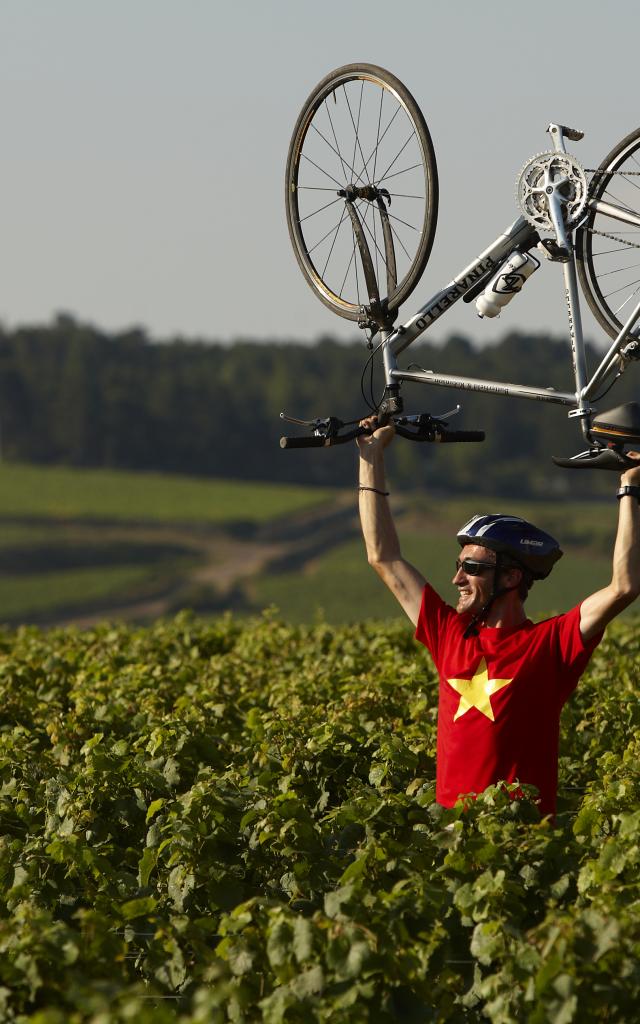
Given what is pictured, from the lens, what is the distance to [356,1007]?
14.9ft

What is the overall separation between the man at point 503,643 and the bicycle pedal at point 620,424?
0.45 feet

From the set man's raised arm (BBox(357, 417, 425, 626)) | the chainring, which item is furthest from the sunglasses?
the chainring

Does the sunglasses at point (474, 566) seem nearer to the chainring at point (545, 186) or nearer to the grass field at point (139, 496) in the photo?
the chainring at point (545, 186)

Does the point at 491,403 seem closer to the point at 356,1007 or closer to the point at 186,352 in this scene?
the point at 186,352

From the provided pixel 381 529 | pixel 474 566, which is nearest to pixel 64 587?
pixel 381 529

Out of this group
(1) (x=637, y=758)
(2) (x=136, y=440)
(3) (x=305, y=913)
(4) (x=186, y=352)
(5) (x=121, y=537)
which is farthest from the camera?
(4) (x=186, y=352)

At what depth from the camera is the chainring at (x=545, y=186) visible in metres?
6.78

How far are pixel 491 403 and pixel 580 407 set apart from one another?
130 m

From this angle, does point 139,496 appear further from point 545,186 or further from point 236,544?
point 545,186

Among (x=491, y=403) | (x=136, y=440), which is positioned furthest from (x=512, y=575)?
(x=136, y=440)

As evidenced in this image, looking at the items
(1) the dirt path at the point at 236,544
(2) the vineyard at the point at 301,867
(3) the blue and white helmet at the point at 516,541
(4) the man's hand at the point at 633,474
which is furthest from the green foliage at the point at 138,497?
(4) the man's hand at the point at 633,474

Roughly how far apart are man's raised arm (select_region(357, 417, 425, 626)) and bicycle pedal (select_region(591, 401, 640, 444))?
107cm

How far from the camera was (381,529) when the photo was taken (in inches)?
267

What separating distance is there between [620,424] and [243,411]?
147167 millimetres
